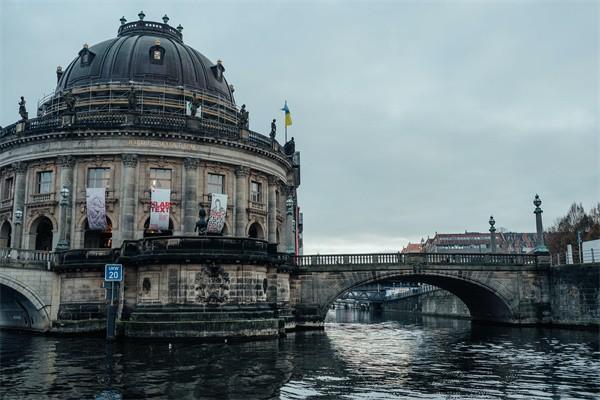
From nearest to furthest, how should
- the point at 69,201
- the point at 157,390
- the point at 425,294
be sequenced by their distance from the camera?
the point at 157,390, the point at 69,201, the point at 425,294

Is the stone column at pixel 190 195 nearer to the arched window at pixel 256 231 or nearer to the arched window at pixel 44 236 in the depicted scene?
the arched window at pixel 256 231

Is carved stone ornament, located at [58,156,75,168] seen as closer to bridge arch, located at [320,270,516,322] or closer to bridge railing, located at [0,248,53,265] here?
bridge railing, located at [0,248,53,265]

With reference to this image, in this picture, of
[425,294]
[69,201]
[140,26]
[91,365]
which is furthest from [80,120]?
[425,294]

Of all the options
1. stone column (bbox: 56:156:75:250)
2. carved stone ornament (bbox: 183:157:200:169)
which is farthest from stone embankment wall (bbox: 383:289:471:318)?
stone column (bbox: 56:156:75:250)

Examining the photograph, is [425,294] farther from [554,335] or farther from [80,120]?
[80,120]

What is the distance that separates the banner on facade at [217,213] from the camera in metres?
46.2

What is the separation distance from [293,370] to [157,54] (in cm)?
4063

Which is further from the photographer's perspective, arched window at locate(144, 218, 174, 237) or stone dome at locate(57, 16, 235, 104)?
stone dome at locate(57, 16, 235, 104)

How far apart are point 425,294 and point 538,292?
46.6m

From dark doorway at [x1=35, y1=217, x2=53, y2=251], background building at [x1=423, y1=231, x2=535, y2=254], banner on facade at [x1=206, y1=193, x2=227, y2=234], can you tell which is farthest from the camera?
background building at [x1=423, y1=231, x2=535, y2=254]

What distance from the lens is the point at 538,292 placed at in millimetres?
49812

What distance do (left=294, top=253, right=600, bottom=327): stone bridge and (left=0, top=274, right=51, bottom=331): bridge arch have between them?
63.0 feet

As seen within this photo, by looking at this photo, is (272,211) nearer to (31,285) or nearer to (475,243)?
(31,285)

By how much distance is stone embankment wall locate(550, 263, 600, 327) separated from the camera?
45281mm
